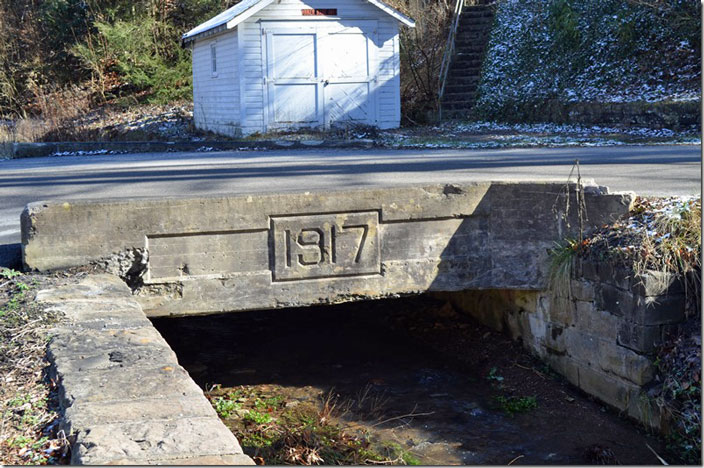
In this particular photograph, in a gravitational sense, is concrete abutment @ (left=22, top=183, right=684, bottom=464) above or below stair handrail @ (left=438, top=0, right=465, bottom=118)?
below

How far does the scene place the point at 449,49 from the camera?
956 inches

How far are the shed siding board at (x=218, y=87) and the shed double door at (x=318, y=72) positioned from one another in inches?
40.6

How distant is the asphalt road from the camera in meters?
9.16

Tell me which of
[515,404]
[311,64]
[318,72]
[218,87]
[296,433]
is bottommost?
[515,404]

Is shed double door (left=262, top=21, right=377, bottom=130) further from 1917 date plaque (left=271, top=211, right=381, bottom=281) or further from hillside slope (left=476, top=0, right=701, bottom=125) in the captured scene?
1917 date plaque (left=271, top=211, right=381, bottom=281)

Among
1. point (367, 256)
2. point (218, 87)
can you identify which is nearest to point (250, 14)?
point (218, 87)

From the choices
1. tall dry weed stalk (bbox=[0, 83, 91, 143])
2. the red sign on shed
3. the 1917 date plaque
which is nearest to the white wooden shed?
the red sign on shed

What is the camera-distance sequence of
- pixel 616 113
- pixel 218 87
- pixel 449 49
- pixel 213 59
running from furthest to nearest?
1. pixel 449 49
2. pixel 213 59
3. pixel 218 87
4. pixel 616 113

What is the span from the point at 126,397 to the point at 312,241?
3.69 m

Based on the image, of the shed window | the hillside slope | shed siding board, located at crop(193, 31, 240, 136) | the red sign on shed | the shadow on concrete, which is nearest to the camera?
the shadow on concrete

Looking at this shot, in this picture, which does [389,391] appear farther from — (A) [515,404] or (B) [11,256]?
(B) [11,256]

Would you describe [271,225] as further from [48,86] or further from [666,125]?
[48,86]

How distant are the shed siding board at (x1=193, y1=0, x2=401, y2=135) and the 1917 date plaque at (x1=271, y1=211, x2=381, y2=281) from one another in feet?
44.4

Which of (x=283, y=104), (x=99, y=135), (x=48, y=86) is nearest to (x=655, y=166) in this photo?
(x=283, y=104)
